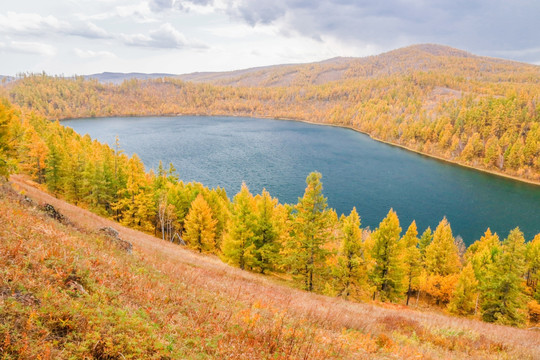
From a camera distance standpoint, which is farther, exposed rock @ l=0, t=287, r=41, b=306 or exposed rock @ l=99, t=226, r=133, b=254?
exposed rock @ l=99, t=226, r=133, b=254

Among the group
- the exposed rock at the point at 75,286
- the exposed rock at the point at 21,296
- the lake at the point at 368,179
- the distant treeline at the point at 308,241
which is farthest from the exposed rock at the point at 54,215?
the lake at the point at 368,179

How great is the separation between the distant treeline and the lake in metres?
21.1

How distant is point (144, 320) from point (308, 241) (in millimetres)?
17645

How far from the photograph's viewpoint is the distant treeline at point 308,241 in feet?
80.1

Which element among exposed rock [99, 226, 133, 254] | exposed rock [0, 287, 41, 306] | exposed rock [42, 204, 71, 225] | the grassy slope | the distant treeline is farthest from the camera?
the distant treeline

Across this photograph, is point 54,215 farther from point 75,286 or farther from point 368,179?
point 368,179

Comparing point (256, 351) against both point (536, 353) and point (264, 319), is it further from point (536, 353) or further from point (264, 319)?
point (536, 353)

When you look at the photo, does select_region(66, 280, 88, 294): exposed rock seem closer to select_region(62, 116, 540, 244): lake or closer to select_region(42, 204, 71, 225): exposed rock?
select_region(42, 204, 71, 225): exposed rock

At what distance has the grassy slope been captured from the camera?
5.36 m

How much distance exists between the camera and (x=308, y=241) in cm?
2297

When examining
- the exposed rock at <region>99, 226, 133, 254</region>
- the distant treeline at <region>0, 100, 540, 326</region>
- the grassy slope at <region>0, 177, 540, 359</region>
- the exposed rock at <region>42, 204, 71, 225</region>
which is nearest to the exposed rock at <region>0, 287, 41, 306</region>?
the grassy slope at <region>0, 177, 540, 359</region>

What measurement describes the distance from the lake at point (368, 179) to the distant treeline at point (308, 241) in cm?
2107

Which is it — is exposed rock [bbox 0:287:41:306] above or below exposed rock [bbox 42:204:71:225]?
above

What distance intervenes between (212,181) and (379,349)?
73230mm
